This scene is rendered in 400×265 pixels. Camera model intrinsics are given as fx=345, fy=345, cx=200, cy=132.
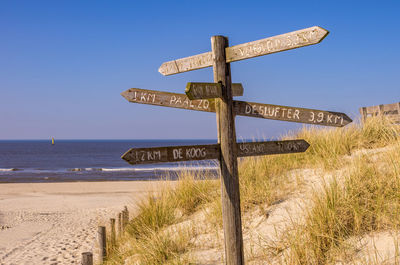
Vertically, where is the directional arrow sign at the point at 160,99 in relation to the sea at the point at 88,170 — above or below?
above

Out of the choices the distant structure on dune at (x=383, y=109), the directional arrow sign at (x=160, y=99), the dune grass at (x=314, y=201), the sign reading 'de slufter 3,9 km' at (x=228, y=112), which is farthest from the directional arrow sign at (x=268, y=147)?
the distant structure on dune at (x=383, y=109)

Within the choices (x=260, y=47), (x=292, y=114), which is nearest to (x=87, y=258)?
(x=292, y=114)

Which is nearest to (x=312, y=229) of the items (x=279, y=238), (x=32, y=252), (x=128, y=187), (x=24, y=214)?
(x=279, y=238)

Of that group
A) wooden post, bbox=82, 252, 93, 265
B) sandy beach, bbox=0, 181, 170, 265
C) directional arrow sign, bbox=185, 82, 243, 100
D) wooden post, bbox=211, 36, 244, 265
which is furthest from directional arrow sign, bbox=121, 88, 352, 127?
sandy beach, bbox=0, 181, 170, 265

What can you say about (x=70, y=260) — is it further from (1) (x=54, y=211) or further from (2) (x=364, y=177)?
(1) (x=54, y=211)

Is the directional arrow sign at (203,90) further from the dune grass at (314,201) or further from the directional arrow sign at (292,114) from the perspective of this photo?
the dune grass at (314,201)

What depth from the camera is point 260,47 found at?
3.43 metres

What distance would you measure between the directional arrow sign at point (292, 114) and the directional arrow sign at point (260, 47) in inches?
20.4

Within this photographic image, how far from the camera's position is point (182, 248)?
5348mm

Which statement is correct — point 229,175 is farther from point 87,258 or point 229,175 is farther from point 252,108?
point 87,258

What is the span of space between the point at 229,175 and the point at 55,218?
11.6 meters

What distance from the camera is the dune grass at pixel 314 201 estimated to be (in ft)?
13.1

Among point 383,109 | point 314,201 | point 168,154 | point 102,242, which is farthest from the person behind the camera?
point 383,109

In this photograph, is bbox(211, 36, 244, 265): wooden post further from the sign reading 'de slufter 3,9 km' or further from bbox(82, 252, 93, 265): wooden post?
bbox(82, 252, 93, 265): wooden post
